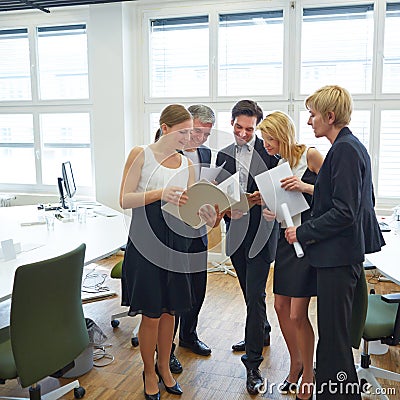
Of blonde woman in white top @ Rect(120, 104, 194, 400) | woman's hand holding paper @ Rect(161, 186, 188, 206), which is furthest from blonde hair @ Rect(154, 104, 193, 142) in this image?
woman's hand holding paper @ Rect(161, 186, 188, 206)

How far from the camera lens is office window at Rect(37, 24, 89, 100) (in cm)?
563

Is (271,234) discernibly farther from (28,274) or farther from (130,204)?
(28,274)

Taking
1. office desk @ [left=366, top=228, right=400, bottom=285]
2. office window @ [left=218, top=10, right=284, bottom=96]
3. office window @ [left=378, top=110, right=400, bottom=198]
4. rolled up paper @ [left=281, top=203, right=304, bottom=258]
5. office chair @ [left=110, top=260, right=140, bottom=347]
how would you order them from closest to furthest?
rolled up paper @ [left=281, top=203, right=304, bottom=258], office desk @ [left=366, top=228, right=400, bottom=285], office chair @ [left=110, top=260, right=140, bottom=347], office window @ [left=378, top=110, right=400, bottom=198], office window @ [left=218, top=10, right=284, bottom=96]

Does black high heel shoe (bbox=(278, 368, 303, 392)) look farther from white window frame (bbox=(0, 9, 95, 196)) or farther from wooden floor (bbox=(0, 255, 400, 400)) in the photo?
white window frame (bbox=(0, 9, 95, 196))

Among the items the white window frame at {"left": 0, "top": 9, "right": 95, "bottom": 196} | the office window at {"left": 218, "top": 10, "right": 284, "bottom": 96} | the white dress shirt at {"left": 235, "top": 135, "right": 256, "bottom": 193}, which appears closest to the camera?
the white dress shirt at {"left": 235, "top": 135, "right": 256, "bottom": 193}

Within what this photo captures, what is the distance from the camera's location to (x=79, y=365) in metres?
2.74

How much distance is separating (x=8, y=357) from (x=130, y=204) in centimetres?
85

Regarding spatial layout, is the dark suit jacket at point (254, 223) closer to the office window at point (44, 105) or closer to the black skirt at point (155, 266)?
the black skirt at point (155, 266)

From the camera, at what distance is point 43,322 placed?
2000 millimetres

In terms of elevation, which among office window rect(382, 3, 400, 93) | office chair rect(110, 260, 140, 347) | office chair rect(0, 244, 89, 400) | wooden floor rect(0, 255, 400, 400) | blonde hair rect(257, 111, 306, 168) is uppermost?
office window rect(382, 3, 400, 93)

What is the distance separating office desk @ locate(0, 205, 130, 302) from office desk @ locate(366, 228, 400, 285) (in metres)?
1.35

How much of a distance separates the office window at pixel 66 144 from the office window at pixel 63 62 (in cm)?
27

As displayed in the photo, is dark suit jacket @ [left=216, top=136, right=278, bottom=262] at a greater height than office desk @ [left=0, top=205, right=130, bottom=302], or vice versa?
dark suit jacket @ [left=216, top=136, right=278, bottom=262]

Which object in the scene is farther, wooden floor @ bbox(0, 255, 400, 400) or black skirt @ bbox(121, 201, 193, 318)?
wooden floor @ bbox(0, 255, 400, 400)
